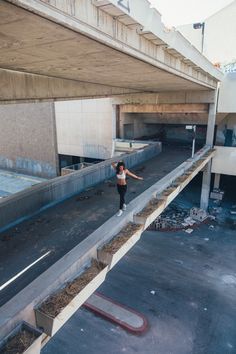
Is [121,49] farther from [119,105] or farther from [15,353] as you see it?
[119,105]

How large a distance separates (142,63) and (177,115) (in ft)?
58.4

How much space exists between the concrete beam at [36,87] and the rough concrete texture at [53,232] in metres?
5.08

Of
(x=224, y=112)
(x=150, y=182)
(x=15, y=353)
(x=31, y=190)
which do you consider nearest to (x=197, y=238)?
(x=150, y=182)

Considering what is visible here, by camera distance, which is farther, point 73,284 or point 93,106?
point 93,106

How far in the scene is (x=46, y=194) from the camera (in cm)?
929

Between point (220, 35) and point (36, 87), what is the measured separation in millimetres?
28041

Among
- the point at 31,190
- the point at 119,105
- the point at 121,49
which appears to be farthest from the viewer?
the point at 119,105

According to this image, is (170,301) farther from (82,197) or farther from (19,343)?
(19,343)

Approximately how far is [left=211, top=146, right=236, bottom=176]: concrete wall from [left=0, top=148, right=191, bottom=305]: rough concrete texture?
11.1 metres

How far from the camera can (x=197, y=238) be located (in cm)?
1689

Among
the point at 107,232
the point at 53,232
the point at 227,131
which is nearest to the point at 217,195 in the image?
the point at 227,131

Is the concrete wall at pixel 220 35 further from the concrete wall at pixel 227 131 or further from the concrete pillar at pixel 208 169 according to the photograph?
the concrete pillar at pixel 208 169

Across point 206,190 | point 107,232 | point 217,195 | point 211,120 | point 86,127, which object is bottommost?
point 217,195

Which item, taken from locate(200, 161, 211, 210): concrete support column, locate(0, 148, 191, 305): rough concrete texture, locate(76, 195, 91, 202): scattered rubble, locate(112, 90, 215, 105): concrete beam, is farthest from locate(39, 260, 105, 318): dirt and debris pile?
locate(112, 90, 215, 105): concrete beam
